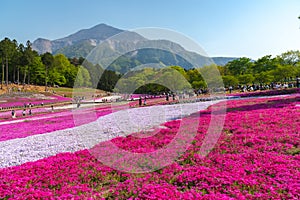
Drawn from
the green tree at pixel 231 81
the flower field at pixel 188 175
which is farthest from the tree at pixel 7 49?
the flower field at pixel 188 175

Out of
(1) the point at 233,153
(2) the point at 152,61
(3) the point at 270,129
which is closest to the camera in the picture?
(1) the point at 233,153

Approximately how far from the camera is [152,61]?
54.1ft

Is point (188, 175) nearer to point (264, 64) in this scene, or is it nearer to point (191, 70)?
point (191, 70)

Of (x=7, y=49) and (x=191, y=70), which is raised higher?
(x=7, y=49)

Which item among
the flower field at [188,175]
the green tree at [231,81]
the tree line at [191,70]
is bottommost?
the flower field at [188,175]

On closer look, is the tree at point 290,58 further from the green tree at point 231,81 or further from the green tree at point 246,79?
the green tree at point 231,81

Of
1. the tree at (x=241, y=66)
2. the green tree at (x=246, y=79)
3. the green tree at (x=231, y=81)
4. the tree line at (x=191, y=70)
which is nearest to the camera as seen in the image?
the tree line at (x=191, y=70)

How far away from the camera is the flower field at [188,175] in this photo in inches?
269

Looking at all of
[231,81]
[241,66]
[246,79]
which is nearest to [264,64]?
[241,66]

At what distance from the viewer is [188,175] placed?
26.1 ft

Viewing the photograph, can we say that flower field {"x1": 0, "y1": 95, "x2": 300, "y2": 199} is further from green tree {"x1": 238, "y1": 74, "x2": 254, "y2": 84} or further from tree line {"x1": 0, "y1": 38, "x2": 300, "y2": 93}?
→ green tree {"x1": 238, "y1": 74, "x2": 254, "y2": 84}

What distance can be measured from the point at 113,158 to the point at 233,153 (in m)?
5.04

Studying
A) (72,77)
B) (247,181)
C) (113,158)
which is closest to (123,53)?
(113,158)

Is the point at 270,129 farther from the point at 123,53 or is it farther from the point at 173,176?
the point at 123,53
